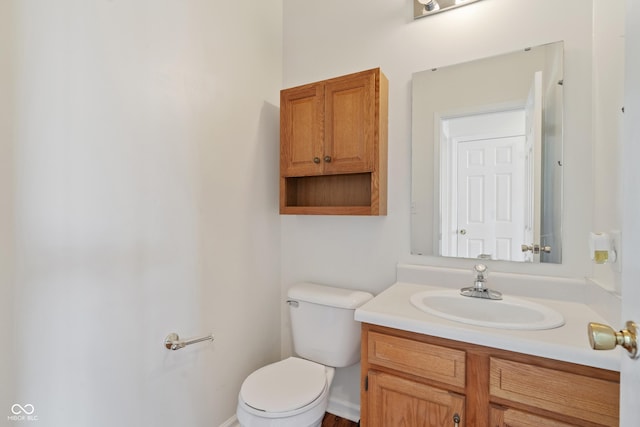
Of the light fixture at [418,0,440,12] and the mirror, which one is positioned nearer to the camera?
the mirror

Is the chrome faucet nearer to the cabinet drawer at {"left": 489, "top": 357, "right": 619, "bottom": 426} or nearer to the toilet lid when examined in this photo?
the cabinet drawer at {"left": 489, "top": 357, "right": 619, "bottom": 426}

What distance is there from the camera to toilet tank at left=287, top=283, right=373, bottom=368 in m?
1.51

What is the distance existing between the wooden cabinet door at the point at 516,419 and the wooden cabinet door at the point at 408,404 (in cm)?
9

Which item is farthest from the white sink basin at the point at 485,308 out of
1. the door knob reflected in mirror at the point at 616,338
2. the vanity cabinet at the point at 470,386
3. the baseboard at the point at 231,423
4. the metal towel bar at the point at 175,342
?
the baseboard at the point at 231,423

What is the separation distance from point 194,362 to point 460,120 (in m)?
1.68

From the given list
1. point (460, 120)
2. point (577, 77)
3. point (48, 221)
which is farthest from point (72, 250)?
point (577, 77)

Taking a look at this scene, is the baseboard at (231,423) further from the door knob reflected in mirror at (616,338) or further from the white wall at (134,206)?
the door knob reflected in mirror at (616,338)

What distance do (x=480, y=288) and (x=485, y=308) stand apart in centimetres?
8

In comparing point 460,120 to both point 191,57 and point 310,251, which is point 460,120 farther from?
point 191,57

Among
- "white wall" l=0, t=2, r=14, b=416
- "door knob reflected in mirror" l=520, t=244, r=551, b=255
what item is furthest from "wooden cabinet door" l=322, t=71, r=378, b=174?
"white wall" l=0, t=2, r=14, b=416

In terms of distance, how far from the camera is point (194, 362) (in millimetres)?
1385

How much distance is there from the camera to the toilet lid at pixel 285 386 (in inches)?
47.5

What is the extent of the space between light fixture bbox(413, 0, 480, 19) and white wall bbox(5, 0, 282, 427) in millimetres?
874

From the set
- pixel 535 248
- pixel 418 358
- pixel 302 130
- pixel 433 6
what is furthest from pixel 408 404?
pixel 433 6
